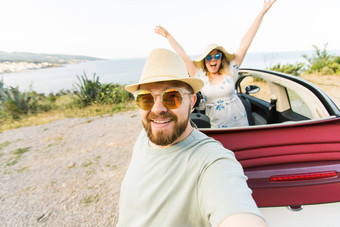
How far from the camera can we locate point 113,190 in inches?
106

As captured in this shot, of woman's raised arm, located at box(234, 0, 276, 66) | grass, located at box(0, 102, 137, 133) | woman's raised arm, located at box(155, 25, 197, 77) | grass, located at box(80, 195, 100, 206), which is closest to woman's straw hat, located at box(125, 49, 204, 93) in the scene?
woman's raised arm, located at box(155, 25, 197, 77)

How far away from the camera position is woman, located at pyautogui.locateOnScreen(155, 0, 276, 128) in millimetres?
2357

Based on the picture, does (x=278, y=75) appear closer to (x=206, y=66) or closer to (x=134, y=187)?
(x=206, y=66)

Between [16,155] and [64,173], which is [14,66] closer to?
[16,155]

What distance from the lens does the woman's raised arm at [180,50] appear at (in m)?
2.66

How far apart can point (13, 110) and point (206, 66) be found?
346 inches

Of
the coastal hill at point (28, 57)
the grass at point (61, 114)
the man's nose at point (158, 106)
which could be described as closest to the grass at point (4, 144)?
the grass at point (61, 114)

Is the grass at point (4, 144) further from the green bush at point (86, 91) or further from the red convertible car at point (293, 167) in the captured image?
the red convertible car at point (293, 167)

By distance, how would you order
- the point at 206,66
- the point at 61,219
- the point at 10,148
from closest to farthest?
the point at 61,219 < the point at 206,66 < the point at 10,148

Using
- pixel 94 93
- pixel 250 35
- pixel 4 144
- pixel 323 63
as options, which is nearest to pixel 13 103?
pixel 94 93

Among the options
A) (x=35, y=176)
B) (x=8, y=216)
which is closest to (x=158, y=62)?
(x=8, y=216)

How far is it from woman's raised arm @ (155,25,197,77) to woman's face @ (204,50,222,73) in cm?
26

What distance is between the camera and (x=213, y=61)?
7.95ft

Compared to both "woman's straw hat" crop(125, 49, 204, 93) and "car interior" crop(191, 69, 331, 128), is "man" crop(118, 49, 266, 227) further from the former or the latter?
"car interior" crop(191, 69, 331, 128)
